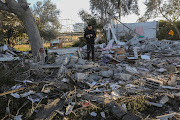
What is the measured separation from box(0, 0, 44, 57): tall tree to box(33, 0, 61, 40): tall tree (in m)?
9.67

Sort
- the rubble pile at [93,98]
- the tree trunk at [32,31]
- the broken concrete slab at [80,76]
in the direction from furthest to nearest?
the tree trunk at [32,31] → the broken concrete slab at [80,76] → the rubble pile at [93,98]

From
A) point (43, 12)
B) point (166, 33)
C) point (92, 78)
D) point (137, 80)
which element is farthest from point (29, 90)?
point (166, 33)

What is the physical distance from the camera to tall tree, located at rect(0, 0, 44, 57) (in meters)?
6.10

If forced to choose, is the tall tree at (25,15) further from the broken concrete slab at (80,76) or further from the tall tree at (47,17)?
the tall tree at (47,17)

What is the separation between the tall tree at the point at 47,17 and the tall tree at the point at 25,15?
9666 mm

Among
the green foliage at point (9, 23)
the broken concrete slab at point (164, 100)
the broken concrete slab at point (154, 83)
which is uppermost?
the green foliage at point (9, 23)

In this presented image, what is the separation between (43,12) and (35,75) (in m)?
14.4

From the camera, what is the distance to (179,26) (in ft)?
56.9

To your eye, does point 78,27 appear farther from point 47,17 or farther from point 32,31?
point 32,31

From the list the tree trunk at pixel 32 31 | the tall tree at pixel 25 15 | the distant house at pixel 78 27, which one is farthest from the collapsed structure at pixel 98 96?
the distant house at pixel 78 27

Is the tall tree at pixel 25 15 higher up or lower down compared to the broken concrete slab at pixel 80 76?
higher up

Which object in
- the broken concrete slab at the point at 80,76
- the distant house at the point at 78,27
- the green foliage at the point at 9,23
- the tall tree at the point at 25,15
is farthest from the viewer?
the distant house at the point at 78,27

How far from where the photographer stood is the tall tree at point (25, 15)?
610cm

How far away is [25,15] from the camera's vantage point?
649cm
